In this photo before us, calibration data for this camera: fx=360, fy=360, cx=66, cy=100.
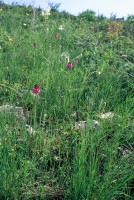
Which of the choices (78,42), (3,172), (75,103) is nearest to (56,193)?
(3,172)

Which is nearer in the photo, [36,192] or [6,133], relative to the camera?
[36,192]

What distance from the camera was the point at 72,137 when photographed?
243 cm

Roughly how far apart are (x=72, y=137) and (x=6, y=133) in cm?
44

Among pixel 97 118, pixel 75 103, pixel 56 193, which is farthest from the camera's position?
pixel 75 103

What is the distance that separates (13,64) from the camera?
3.92 metres

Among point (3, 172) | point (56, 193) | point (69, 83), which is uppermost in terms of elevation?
point (69, 83)

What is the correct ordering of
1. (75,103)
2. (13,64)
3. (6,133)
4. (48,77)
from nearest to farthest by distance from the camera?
(6,133), (75,103), (48,77), (13,64)

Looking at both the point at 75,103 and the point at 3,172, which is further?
the point at 75,103

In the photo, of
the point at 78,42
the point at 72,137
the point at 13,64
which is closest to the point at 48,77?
the point at 13,64

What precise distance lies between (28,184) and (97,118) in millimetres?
862

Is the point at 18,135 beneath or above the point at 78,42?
beneath

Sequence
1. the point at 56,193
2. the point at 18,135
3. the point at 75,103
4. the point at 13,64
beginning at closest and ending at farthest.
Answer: the point at 56,193, the point at 18,135, the point at 75,103, the point at 13,64

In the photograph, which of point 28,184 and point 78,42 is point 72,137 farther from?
point 78,42

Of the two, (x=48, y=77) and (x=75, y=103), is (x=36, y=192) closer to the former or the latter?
(x=75, y=103)
